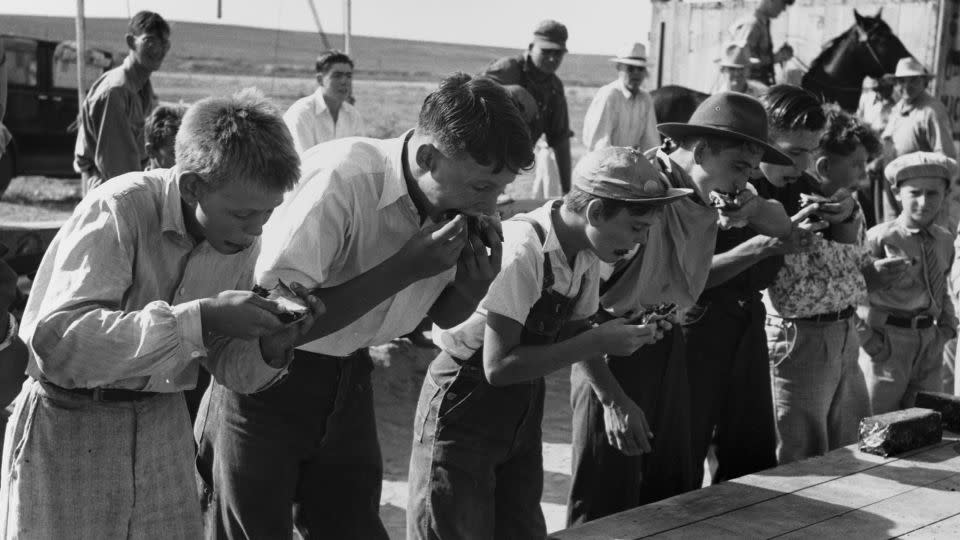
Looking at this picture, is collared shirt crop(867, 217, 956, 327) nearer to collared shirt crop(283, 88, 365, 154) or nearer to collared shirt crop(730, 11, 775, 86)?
collared shirt crop(283, 88, 365, 154)

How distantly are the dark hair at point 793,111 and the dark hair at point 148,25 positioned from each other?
3625mm

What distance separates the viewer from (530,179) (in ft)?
55.6

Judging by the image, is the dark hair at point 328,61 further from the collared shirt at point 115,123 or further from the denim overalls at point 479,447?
the denim overalls at point 479,447

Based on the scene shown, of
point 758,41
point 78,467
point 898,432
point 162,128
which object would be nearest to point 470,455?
point 78,467

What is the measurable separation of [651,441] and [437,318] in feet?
3.87

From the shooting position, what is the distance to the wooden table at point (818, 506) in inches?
127

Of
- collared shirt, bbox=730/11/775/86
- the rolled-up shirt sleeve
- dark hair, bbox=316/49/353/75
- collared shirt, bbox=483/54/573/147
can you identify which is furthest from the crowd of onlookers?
collared shirt, bbox=730/11/775/86

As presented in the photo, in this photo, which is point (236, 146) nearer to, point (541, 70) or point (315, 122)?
point (315, 122)

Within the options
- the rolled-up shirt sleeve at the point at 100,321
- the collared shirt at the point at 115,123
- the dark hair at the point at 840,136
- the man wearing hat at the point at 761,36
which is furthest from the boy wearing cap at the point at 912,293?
the man wearing hat at the point at 761,36

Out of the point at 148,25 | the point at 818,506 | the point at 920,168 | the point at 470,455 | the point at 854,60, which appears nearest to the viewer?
the point at 470,455

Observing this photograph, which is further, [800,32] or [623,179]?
[800,32]

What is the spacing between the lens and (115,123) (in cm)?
629

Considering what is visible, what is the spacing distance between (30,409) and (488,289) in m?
1.10

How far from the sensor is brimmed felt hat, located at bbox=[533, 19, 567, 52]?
8.07 m
